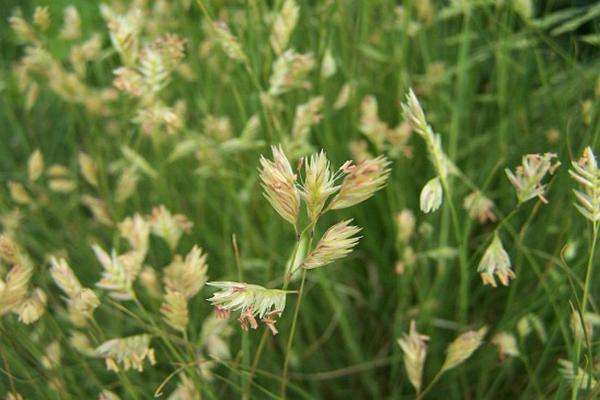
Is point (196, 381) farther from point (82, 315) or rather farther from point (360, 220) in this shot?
point (360, 220)

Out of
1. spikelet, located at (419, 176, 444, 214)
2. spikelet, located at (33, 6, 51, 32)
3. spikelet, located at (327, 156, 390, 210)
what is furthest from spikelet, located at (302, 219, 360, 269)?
spikelet, located at (33, 6, 51, 32)

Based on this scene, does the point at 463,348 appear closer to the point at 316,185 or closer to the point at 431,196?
the point at 431,196

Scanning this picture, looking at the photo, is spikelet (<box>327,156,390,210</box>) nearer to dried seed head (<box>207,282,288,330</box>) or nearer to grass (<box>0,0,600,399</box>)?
dried seed head (<box>207,282,288,330</box>)

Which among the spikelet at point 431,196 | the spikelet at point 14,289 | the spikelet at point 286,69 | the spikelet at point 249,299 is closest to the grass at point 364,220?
the spikelet at point 286,69

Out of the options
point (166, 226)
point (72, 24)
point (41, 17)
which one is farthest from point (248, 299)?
point (72, 24)

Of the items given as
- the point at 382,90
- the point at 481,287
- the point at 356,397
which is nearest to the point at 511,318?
the point at 481,287

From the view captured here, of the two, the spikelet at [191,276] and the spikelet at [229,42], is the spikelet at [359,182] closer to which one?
the spikelet at [191,276]
